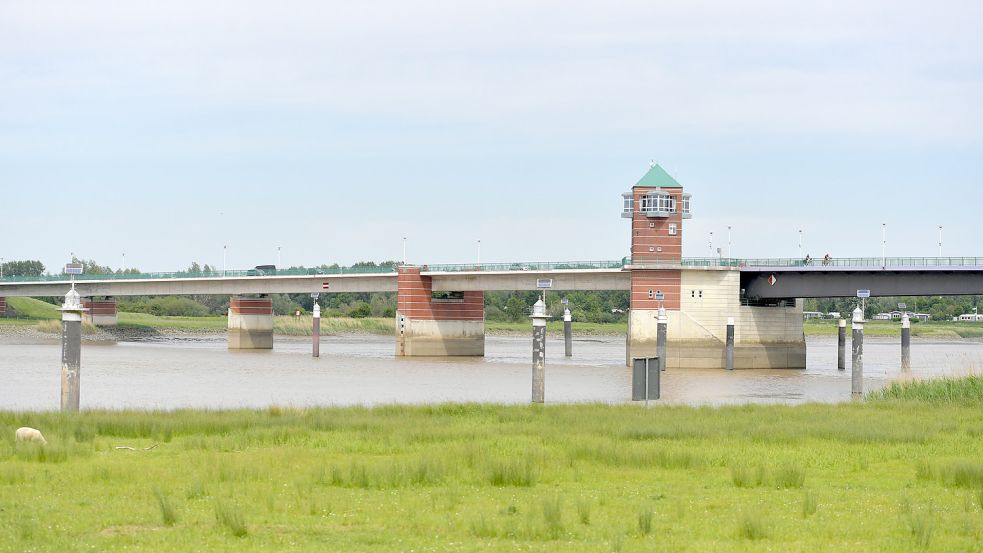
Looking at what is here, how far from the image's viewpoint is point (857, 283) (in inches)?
3172

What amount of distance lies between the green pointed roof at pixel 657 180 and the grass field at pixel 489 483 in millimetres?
55889

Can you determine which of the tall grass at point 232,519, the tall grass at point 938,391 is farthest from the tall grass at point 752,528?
the tall grass at point 938,391

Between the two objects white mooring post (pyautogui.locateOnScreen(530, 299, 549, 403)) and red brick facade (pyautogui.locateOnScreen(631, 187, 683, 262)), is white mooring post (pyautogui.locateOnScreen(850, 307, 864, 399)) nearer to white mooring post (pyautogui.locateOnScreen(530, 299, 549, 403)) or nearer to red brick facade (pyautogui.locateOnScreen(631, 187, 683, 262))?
white mooring post (pyautogui.locateOnScreen(530, 299, 549, 403))

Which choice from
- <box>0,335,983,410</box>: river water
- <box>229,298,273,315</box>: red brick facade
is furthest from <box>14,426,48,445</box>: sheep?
<box>229,298,273,315</box>: red brick facade

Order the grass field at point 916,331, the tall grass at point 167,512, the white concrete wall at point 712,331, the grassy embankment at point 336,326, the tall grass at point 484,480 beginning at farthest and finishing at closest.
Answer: the grass field at point 916,331, the grassy embankment at point 336,326, the white concrete wall at point 712,331, the tall grass at point 167,512, the tall grass at point 484,480

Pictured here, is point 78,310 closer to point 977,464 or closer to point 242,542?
point 242,542

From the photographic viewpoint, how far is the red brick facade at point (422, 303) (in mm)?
101750

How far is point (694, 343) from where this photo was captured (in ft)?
275

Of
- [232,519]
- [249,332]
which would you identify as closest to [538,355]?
[232,519]

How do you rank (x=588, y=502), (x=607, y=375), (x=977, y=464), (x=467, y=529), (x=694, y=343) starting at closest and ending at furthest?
(x=467, y=529)
(x=588, y=502)
(x=977, y=464)
(x=607, y=375)
(x=694, y=343)

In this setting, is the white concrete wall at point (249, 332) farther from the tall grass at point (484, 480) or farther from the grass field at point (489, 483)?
the grass field at point (489, 483)

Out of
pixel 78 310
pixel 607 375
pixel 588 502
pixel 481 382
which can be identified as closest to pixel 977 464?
pixel 588 502

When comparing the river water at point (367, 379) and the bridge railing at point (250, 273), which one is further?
the bridge railing at point (250, 273)

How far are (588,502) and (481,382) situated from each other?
46453 millimetres
